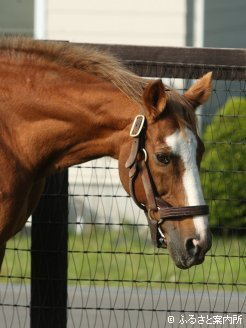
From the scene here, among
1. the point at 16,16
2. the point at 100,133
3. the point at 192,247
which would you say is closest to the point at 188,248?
the point at 192,247

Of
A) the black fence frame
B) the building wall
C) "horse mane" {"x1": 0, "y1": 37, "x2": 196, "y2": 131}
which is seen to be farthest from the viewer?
the building wall

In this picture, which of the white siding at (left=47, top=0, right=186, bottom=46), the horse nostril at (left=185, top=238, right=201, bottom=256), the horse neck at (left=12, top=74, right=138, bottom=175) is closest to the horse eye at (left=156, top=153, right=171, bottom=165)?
the horse neck at (left=12, top=74, right=138, bottom=175)

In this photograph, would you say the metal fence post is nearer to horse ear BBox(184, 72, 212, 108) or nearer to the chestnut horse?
the chestnut horse

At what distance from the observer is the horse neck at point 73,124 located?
233 inches

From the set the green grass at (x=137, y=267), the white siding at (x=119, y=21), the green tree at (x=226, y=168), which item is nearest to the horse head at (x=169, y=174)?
the green tree at (x=226, y=168)

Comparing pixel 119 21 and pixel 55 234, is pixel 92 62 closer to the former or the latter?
pixel 55 234

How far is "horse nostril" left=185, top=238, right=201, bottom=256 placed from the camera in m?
5.59

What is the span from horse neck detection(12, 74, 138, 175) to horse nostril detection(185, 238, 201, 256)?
2.14 ft

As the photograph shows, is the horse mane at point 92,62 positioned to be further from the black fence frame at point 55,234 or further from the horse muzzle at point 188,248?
the black fence frame at point 55,234

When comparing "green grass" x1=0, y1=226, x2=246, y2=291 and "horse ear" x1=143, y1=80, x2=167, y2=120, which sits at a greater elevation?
"horse ear" x1=143, y1=80, x2=167, y2=120

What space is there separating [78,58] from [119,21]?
29.4ft

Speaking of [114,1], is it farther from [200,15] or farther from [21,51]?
[21,51]

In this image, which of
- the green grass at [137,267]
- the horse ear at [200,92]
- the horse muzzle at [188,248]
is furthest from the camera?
the green grass at [137,267]

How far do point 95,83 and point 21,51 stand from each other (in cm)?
48
